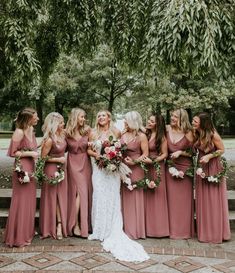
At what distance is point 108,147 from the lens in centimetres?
620

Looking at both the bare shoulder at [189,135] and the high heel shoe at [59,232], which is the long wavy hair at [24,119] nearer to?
the high heel shoe at [59,232]

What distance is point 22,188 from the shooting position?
20.2 ft

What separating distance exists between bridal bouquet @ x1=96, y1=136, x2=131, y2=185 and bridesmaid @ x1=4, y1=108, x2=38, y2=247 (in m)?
0.99

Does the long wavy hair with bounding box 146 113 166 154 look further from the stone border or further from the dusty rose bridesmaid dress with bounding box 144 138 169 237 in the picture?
the stone border

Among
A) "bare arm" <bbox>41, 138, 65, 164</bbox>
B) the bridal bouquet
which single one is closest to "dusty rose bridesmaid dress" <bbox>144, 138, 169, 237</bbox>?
the bridal bouquet

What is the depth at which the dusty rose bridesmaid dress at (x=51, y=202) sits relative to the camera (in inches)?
252

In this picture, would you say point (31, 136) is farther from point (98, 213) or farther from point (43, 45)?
point (43, 45)

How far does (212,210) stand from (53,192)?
244 centimetres

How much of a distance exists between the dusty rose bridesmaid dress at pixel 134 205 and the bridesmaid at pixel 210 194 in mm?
874

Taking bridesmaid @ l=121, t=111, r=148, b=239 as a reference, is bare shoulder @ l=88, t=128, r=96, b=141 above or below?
above

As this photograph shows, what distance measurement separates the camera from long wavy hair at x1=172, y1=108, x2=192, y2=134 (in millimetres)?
6391

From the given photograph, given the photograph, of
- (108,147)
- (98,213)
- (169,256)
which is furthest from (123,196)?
(169,256)

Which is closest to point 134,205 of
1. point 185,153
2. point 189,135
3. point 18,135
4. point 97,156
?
point 97,156

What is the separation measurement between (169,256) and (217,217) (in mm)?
1146
